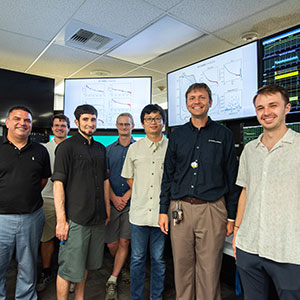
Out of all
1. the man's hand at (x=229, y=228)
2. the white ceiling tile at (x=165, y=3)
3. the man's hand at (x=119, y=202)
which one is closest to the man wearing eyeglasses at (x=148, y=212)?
the man's hand at (x=119, y=202)

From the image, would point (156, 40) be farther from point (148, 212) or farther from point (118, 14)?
point (148, 212)

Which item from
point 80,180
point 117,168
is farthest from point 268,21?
point 80,180

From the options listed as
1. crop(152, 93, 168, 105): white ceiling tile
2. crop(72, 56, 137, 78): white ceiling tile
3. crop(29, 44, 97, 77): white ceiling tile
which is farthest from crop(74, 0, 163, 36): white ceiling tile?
crop(152, 93, 168, 105): white ceiling tile

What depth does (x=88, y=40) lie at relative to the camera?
327 centimetres

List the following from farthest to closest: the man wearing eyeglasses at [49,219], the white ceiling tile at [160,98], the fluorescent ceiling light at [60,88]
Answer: the white ceiling tile at [160,98] < the fluorescent ceiling light at [60,88] < the man wearing eyeglasses at [49,219]

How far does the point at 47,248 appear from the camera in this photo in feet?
7.88

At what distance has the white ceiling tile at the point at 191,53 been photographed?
332 centimetres

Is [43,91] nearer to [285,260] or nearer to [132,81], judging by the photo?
[132,81]

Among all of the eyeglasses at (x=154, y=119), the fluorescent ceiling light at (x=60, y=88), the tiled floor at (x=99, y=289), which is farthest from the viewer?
the fluorescent ceiling light at (x=60, y=88)

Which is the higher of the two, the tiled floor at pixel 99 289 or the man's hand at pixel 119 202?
the man's hand at pixel 119 202

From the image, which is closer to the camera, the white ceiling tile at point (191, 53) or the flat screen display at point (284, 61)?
the flat screen display at point (284, 61)

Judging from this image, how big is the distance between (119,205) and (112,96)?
128 centimetres

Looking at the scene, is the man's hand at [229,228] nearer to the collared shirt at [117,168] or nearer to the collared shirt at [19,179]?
the collared shirt at [117,168]

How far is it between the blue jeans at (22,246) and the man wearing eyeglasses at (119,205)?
24.2 inches
